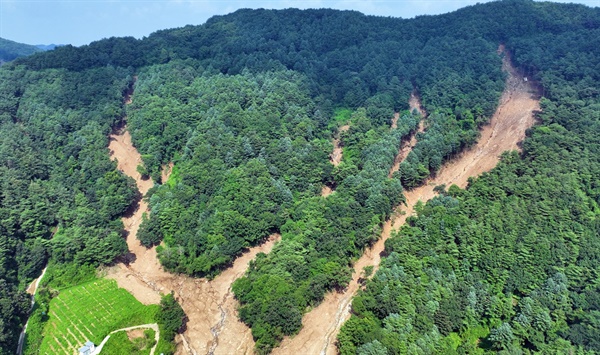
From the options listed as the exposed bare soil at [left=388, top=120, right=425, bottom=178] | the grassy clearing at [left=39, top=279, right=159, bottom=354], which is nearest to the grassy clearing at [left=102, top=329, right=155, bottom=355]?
the grassy clearing at [left=39, top=279, right=159, bottom=354]

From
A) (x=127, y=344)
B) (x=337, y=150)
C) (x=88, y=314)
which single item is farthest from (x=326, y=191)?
(x=88, y=314)

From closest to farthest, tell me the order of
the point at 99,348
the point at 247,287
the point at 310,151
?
the point at 99,348 < the point at 247,287 < the point at 310,151

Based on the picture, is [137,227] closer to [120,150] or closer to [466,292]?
[120,150]

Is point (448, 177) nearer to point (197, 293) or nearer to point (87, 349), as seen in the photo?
point (197, 293)

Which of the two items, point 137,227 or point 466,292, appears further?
point 137,227

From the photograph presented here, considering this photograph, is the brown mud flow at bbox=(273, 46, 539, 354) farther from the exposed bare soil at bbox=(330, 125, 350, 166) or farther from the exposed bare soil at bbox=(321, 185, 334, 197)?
the exposed bare soil at bbox=(330, 125, 350, 166)

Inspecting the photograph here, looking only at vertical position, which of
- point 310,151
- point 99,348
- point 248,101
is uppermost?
point 248,101

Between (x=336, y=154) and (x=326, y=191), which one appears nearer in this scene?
(x=326, y=191)

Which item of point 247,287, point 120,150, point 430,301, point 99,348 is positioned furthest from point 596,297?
point 120,150
